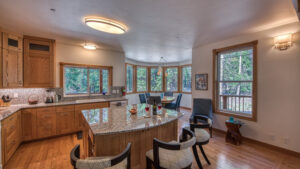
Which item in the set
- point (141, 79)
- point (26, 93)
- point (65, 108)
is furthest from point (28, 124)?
point (141, 79)

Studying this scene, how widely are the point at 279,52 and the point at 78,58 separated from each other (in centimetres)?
547

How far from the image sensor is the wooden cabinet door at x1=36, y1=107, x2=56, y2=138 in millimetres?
3289

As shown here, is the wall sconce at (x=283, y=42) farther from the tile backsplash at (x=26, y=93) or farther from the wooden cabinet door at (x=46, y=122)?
the wooden cabinet door at (x=46, y=122)

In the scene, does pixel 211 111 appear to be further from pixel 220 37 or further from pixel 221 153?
pixel 220 37

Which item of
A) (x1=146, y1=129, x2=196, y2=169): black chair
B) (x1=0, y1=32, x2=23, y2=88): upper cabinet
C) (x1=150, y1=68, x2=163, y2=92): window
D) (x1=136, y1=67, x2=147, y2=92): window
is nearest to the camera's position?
(x1=146, y1=129, x2=196, y2=169): black chair

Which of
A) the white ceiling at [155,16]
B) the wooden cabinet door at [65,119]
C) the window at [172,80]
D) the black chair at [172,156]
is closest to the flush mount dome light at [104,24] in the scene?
the white ceiling at [155,16]

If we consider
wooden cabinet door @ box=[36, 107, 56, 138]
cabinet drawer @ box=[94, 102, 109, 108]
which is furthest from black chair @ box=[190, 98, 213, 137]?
wooden cabinet door @ box=[36, 107, 56, 138]

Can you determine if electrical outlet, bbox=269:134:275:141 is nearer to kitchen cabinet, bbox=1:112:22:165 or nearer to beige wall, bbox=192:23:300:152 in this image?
beige wall, bbox=192:23:300:152

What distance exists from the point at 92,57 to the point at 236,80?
4.63 m

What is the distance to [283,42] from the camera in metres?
2.71

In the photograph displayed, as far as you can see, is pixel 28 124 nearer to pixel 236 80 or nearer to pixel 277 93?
pixel 236 80

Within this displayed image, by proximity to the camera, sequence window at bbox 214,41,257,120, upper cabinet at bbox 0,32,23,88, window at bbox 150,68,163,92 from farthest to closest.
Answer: window at bbox 150,68,163,92
window at bbox 214,41,257,120
upper cabinet at bbox 0,32,23,88

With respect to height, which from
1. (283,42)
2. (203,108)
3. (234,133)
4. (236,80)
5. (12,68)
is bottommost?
(234,133)

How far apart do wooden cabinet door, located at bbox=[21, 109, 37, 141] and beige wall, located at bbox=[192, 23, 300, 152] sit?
17.8ft
